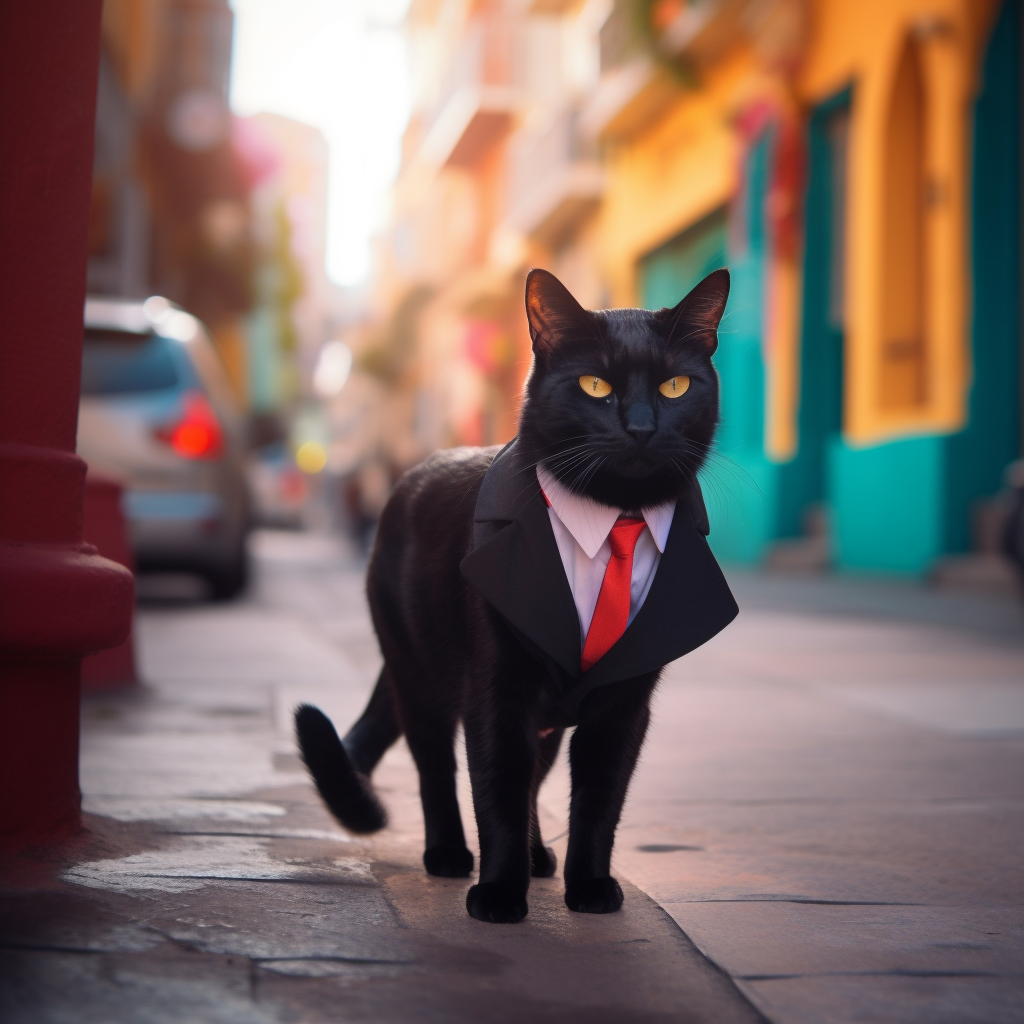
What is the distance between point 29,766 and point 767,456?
10867 mm

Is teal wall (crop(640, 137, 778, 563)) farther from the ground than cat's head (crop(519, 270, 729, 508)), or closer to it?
farther from the ground

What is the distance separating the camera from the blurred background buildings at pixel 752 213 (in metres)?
8.84

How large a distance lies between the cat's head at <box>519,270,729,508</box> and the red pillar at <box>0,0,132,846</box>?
0.78m

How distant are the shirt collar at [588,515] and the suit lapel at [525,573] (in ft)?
0.10

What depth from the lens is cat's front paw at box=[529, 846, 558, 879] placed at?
2.30m

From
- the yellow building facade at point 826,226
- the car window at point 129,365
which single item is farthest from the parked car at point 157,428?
the yellow building facade at point 826,226

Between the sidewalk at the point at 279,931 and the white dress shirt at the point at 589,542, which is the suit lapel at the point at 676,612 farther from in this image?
the sidewalk at the point at 279,931

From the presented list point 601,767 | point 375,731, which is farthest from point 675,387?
point 375,731

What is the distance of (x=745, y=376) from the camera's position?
515 inches

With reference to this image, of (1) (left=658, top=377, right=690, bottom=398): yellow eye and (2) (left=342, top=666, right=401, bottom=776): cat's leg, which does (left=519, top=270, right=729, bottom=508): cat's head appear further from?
(2) (left=342, top=666, right=401, bottom=776): cat's leg

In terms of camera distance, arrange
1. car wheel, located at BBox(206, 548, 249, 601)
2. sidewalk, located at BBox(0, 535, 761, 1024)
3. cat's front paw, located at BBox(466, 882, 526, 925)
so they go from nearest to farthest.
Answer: sidewalk, located at BBox(0, 535, 761, 1024)
cat's front paw, located at BBox(466, 882, 526, 925)
car wheel, located at BBox(206, 548, 249, 601)

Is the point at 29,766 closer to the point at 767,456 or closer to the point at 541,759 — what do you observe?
the point at 541,759

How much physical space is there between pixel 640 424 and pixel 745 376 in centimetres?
1122

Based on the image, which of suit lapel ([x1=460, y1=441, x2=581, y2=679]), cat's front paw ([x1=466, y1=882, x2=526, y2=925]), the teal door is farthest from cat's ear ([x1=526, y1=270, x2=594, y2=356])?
the teal door
